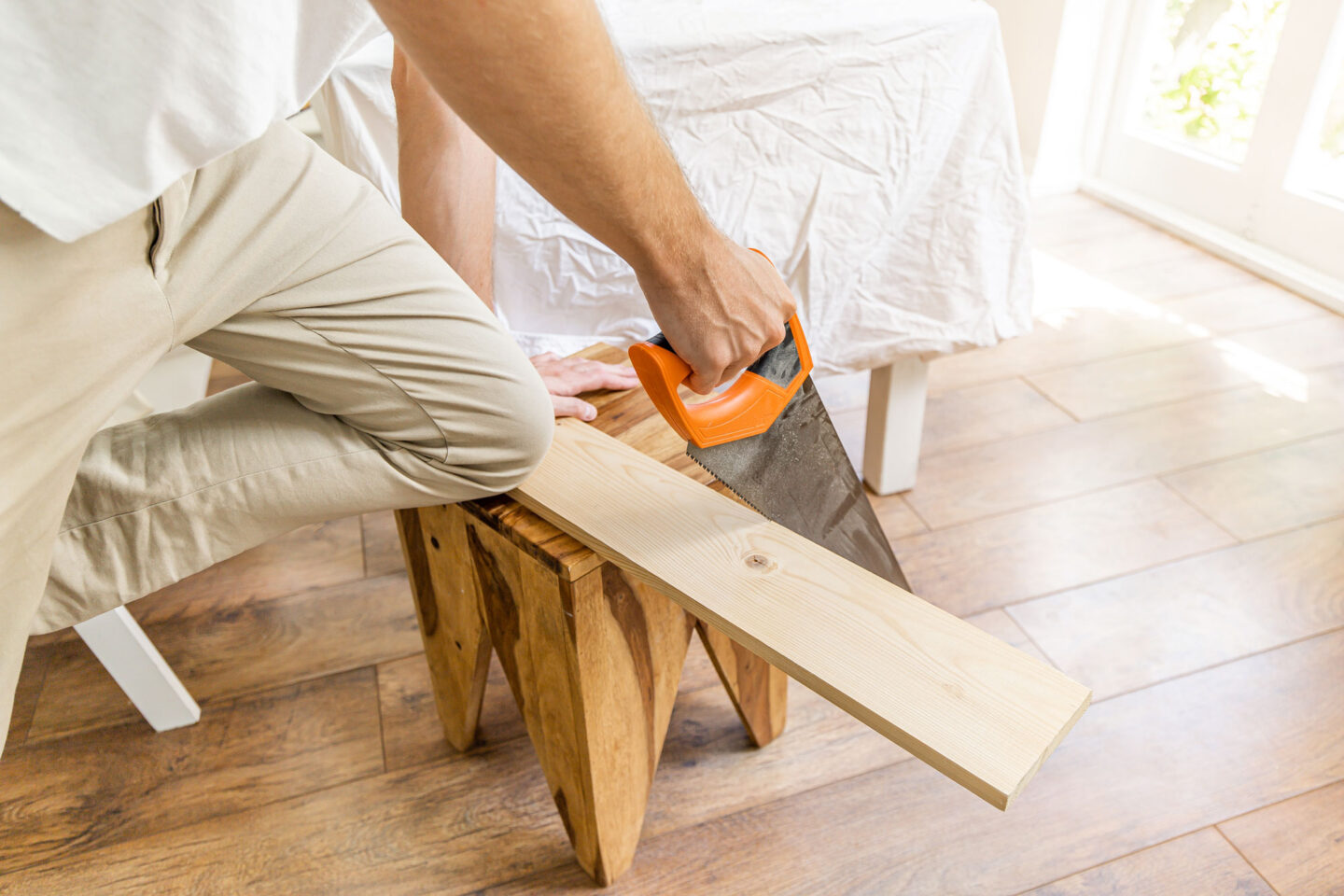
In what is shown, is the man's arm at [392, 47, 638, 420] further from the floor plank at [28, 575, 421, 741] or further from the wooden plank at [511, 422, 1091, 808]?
the floor plank at [28, 575, 421, 741]

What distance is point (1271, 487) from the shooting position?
54.9 inches

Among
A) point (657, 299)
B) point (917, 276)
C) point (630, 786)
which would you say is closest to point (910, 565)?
point (917, 276)

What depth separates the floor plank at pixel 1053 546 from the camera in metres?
1.24


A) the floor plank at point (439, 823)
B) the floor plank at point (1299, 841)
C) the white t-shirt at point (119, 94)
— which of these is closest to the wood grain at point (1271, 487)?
the floor plank at point (1299, 841)

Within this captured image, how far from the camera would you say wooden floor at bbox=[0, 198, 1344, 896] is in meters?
0.92

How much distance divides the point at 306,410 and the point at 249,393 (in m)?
0.06

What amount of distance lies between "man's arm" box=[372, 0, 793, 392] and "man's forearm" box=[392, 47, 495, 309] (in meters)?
0.45

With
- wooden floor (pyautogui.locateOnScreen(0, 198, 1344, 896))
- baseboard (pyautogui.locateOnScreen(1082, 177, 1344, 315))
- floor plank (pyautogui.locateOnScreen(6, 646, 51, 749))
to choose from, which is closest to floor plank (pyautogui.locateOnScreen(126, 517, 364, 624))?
wooden floor (pyautogui.locateOnScreen(0, 198, 1344, 896))

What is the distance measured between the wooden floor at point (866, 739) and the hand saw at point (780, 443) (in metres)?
0.31

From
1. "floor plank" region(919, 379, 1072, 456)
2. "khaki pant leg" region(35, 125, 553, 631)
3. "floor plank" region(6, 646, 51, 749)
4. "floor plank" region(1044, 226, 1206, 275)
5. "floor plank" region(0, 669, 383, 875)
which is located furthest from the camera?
"floor plank" region(1044, 226, 1206, 275)

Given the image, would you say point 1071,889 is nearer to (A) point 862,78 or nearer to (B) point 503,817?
(B) point 503,817

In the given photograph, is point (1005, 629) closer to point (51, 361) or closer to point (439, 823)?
point (439, 823)

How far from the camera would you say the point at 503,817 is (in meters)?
0.98

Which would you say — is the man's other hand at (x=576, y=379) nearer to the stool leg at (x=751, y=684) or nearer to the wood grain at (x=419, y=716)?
the stool leg at (x=751, y=684)
